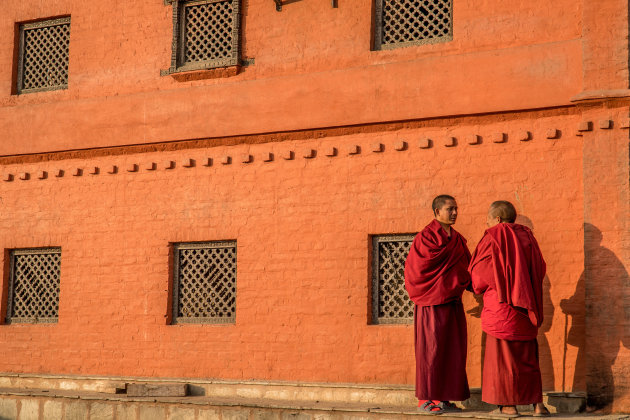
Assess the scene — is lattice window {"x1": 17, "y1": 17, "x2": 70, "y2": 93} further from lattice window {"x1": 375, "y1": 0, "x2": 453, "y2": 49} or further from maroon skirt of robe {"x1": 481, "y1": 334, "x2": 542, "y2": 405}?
maroon skirt of robe {"x1": 481, "y1": 334, "x2": 542, "y2": 405}

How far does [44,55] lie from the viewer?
11.7 meters

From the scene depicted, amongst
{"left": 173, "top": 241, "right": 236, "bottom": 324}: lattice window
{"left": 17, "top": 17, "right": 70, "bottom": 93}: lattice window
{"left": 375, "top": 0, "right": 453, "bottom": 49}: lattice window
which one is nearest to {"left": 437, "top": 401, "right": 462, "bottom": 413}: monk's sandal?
{"left": 173, "top": 241, "right": 236, "bottom": 324}: lattice window

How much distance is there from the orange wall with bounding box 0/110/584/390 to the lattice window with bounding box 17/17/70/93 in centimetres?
106

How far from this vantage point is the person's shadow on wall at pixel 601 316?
26.7 ft

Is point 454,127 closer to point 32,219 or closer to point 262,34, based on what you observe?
point 262,34

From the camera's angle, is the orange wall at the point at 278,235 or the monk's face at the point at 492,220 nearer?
the monk's face at the point at 492,220

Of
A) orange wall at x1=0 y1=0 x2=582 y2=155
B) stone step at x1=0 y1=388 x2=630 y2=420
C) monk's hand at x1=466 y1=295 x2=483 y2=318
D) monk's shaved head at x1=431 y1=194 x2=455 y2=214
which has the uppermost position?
orange wall at x1=0 y1=0 x2=582 y2=155

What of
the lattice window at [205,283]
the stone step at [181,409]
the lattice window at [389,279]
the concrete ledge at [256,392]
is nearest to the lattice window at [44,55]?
the lattice window at [205,283]

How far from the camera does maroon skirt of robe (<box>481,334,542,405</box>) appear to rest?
25.7 feet

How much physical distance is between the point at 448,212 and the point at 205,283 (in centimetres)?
315

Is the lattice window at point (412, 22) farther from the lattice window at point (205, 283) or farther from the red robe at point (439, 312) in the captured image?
the lattice window at point (205, 283)

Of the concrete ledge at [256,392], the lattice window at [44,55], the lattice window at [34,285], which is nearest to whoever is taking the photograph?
the concrete ledge at [256,392]

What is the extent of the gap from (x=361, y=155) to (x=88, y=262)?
356cm

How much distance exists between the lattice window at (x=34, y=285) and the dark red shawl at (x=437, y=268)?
4763mm
